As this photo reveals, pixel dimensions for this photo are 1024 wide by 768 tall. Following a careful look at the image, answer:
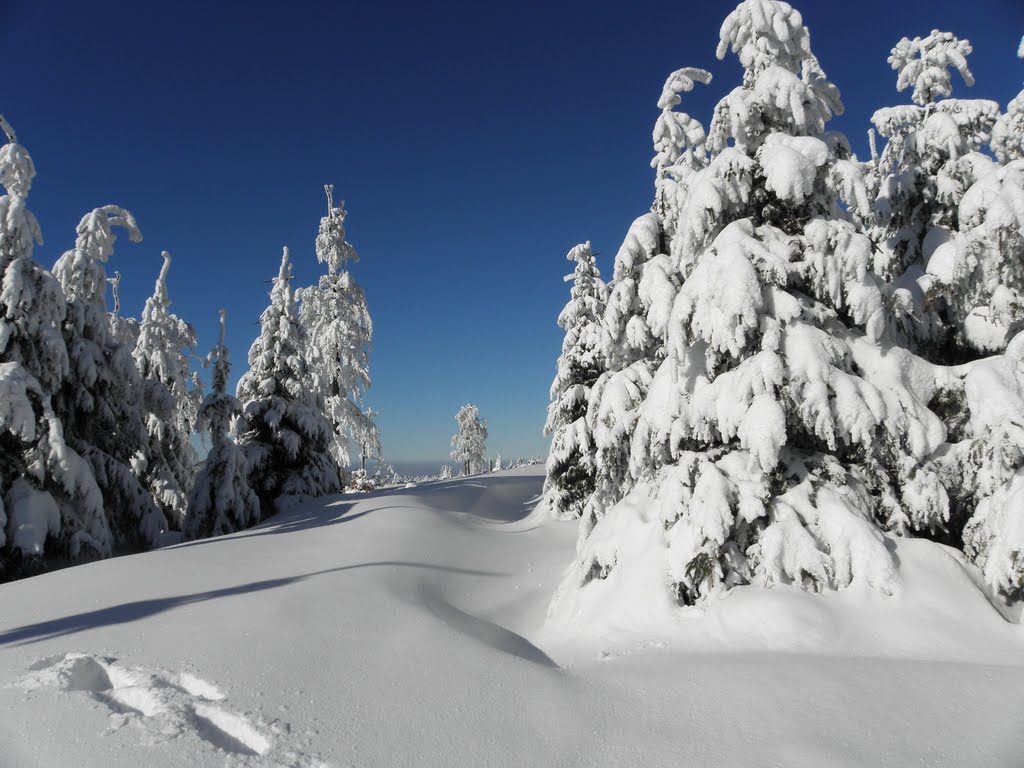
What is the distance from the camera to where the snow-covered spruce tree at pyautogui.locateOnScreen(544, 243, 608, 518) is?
1398 centimetres

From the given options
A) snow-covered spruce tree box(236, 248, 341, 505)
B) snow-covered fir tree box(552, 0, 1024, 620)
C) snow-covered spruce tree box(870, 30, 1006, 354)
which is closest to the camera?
snow-covered fir tree box(552, 0, 1024, 620)

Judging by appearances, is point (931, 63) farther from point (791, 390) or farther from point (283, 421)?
point (283, 421)

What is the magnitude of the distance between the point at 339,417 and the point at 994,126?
23.4 m

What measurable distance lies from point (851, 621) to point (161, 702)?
18.8ft

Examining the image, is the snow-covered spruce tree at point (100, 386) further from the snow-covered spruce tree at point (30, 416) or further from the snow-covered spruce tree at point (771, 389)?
the snow-covered spruce tree at point (771, 389)

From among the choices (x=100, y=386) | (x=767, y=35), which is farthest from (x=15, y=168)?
(x=767, y=35)

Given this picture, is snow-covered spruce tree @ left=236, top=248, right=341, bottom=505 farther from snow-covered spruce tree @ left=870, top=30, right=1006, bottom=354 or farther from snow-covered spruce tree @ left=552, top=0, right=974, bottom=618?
snow-covered spruce tree @ left=870, top=30, right=1006, bottom=354

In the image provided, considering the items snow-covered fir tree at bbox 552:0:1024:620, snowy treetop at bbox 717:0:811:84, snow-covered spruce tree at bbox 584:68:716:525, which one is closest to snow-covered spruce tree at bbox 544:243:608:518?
snow-covered spruce tree at bbox 584:68:716:525

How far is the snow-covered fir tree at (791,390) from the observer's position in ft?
18.1

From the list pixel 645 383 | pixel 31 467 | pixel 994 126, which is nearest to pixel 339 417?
pixel 31 467

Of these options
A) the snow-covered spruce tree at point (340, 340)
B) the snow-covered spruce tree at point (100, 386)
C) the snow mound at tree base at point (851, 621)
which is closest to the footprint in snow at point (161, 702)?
the snow mound at tree base at point (851, 621)

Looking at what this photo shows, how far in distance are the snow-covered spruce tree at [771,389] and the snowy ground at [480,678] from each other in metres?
0.51

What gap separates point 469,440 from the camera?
174 ft

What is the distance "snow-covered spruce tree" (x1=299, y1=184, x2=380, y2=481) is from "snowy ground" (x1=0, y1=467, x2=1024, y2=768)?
17629 mm
